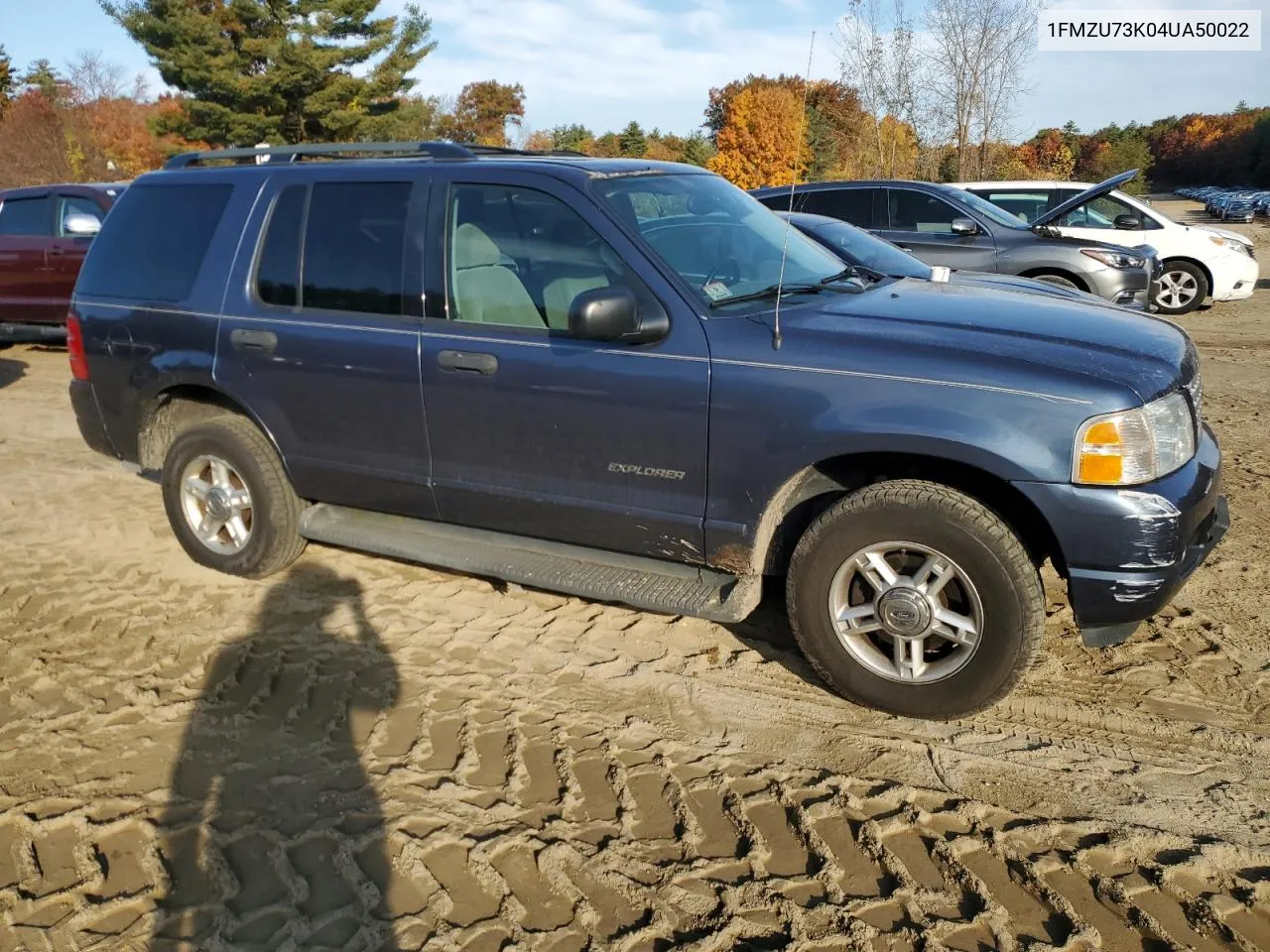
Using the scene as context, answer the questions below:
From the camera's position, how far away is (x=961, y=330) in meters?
3.49

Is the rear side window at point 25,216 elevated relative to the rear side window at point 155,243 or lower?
elevated

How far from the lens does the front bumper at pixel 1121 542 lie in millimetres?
3141

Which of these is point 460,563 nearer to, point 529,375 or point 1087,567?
point 529,375

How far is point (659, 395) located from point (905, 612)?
1.16 m

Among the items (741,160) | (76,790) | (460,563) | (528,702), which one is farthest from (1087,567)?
(741,160)

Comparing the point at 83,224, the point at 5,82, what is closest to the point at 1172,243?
the point at 83,224

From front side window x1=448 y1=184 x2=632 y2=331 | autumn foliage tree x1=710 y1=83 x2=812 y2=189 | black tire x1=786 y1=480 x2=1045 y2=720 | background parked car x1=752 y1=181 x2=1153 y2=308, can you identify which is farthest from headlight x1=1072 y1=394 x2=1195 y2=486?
autumn foliage tree x1=710 y1=83 x2=812 y2=189

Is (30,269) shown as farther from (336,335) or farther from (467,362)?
(467,362)

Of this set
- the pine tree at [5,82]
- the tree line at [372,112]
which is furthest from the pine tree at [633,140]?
the pine tree at [5,82]

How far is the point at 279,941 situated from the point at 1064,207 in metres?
9.54

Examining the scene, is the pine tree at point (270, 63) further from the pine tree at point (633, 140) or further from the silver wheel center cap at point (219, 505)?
the silver wheel center cap at point (219, 505)

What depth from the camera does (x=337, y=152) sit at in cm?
471

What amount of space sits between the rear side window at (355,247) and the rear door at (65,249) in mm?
7979

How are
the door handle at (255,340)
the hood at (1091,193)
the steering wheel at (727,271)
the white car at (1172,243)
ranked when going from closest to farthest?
the steering wheel at (727,271)
the door handle at (255,340)
the hood at (1091,193)
the white car at (1172,243)
